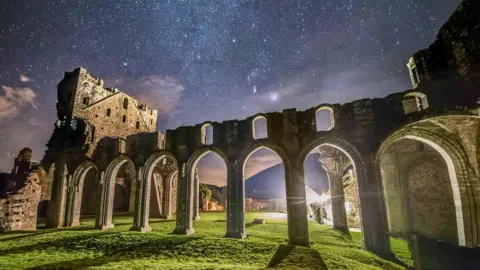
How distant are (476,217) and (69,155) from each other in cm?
2554

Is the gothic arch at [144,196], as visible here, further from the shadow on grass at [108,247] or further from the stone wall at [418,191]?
the stone wall at [418,191]

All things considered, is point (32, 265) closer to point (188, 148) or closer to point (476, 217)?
point (188, 148)

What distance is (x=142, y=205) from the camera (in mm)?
13945

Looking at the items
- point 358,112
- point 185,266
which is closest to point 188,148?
point 185,266

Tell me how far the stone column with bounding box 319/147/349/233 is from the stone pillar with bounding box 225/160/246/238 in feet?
23.9

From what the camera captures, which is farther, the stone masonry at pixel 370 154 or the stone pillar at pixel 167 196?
the stone pillar at pixel 167 196

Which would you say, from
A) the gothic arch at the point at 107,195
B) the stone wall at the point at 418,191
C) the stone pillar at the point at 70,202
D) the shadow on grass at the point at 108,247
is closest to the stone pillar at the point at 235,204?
the shadow on grass at the point at 108,247

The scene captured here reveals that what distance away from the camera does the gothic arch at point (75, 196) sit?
1588cm

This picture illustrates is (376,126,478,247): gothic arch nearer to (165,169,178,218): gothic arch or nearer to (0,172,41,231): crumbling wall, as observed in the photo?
(165,169,178,218): gothic arch

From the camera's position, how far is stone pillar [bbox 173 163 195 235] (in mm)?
12684

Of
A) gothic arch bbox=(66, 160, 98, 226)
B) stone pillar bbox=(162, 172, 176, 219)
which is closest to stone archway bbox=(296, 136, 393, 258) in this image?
stone pillar bbox=(162, 172, 176, 219)

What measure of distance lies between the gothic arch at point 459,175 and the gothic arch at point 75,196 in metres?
20.0

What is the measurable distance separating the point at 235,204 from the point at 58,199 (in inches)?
525

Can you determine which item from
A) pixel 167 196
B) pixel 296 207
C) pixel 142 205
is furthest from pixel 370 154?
pixel 167 196
